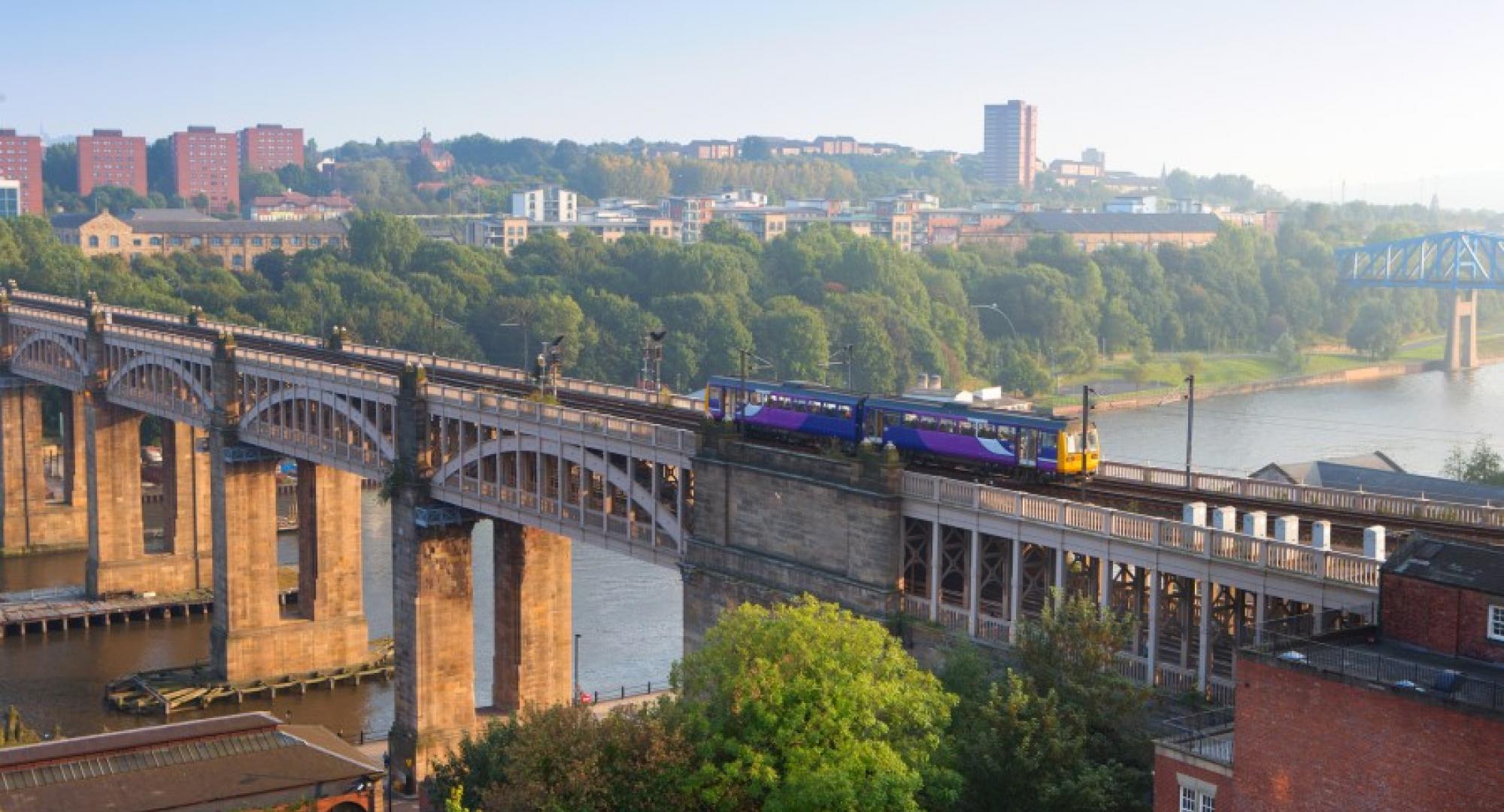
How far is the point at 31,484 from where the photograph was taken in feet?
282

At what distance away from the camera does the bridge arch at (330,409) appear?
56281mm

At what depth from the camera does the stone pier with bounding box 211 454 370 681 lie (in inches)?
2485

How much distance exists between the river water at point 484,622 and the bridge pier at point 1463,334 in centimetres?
5742

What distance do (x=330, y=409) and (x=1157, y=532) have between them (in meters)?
36.2

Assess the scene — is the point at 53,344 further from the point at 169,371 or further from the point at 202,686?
the point at 202,686

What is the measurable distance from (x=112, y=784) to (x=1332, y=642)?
2534 centimetres

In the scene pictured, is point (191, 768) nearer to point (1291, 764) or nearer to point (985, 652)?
point (985, 652)

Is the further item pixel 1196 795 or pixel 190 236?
pixel 190 236

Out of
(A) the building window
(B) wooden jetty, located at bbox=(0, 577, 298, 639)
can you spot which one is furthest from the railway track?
(A) the building window

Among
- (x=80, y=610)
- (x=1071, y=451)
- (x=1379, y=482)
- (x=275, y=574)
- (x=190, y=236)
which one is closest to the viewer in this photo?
(x=1071, y=451)

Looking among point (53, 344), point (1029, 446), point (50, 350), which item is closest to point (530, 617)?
point (1029, 446)

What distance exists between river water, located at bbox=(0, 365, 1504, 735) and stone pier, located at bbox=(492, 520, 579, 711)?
4.41 m

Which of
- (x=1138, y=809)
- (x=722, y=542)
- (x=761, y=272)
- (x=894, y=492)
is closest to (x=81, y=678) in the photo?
(x=722, y=542)

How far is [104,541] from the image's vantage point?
7425 centimetres
